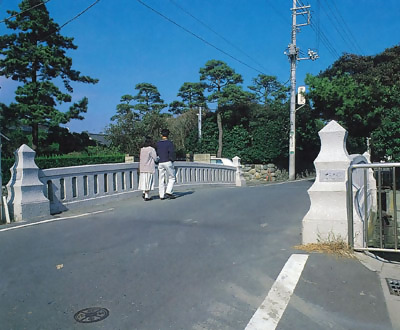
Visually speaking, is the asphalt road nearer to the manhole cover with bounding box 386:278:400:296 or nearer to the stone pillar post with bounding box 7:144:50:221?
the manhole cover with bounding box 386:278:400:296

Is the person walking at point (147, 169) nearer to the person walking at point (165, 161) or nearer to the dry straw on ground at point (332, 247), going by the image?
the person walking at point (165, 161)

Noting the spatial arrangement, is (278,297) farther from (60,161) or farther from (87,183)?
(60,161)

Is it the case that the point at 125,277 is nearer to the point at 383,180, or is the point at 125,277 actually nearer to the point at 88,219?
the point at 88,219

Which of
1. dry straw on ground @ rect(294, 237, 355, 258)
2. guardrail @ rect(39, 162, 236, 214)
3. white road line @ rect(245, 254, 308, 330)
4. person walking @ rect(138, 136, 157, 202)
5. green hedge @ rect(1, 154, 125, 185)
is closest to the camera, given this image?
white road line @ rect(245, 254, 308, 330)

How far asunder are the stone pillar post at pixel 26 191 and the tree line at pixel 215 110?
8157mm

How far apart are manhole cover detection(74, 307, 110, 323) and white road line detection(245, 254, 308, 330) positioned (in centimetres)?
124

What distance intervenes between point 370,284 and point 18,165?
266 inches

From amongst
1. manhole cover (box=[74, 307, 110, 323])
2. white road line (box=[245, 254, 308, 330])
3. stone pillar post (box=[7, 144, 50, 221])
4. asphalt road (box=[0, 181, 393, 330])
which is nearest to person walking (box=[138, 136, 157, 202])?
stone pillar post (box=[7, 144, 50, 221])

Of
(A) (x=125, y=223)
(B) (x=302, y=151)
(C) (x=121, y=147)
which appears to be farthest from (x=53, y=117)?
(B) (x=302, y=151)

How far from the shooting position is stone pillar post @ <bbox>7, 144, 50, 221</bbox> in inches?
300

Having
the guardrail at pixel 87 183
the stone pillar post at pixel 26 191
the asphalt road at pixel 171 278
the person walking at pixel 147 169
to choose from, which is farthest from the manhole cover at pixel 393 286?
the person walking at pixel 147 169

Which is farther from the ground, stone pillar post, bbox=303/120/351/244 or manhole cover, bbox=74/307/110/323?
stone pillar post, bbox=303/120/351/244

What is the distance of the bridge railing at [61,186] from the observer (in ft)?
25.3

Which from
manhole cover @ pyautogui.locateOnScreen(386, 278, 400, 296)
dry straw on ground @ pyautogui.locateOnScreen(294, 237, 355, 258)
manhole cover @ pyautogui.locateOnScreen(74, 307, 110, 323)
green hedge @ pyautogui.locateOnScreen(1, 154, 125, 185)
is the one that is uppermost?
green hedge @ pyautogui.locateOnScreen(1, 154, 125, 185)
